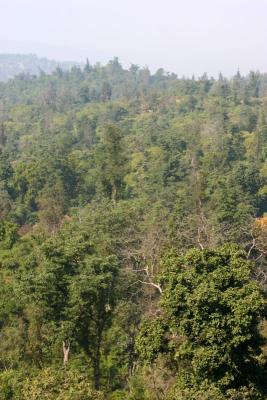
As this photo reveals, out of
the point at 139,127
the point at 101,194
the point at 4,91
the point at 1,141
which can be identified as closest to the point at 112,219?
the point at 101,194

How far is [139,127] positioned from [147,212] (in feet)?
159

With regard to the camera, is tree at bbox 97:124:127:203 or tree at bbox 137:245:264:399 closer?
tree at bbox 137:245:264:399

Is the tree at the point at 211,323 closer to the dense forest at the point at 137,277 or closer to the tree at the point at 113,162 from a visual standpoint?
the dense forest at the point at 137,277

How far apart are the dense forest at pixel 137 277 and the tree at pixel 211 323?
0.04m

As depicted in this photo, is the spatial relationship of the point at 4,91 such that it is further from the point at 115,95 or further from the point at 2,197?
the point at 2,197

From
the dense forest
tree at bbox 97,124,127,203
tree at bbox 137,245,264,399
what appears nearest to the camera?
tree at bbox 137,245,264,399

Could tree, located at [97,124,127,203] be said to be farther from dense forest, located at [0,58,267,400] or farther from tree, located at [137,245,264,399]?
tree, located at [137,245,264,399]

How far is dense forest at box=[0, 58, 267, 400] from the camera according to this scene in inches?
538

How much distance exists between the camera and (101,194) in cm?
4494

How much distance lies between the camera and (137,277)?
2447cm

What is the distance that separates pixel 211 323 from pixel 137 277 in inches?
438

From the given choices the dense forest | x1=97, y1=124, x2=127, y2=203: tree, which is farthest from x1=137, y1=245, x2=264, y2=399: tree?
x1=97, y1=124, x2=127, y2=203: tree

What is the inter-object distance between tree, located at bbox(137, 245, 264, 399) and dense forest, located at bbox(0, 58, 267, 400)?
35mm

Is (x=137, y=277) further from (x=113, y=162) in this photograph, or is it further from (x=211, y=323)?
(x=113, y=162)
